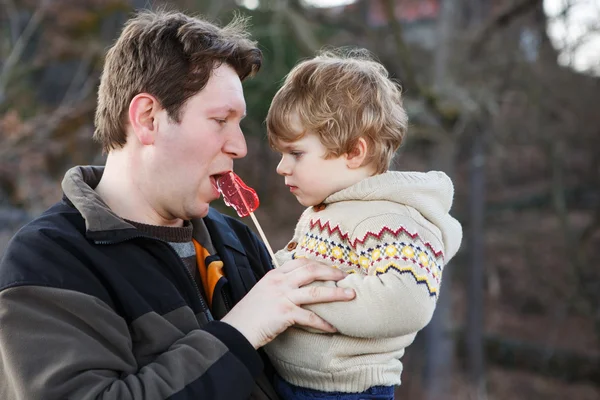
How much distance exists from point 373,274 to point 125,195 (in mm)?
736

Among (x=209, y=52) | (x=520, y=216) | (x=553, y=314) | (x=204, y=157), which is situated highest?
(x=209, y=52)

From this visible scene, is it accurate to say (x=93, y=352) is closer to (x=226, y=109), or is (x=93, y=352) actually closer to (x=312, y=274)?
(x=312, y=274)

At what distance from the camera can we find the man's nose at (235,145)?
2.13 metres

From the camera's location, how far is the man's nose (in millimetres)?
2131

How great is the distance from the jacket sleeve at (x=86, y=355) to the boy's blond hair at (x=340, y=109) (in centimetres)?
65

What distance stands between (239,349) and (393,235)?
0.50 metres

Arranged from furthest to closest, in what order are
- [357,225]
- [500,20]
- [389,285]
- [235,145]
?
[500,20] → [235,145] → [357,225] → [389,285]

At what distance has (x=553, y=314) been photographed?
39.8 feet

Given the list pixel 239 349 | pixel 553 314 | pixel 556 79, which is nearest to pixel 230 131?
pixel 239 349

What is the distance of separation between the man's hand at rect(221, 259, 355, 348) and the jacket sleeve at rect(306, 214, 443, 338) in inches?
1.2

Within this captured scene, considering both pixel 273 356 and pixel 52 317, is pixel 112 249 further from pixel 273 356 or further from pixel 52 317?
pixel 273 356

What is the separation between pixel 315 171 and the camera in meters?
2.18

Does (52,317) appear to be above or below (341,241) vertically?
below

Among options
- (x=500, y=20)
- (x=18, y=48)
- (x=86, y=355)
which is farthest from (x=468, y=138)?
(x=86, y=355)
